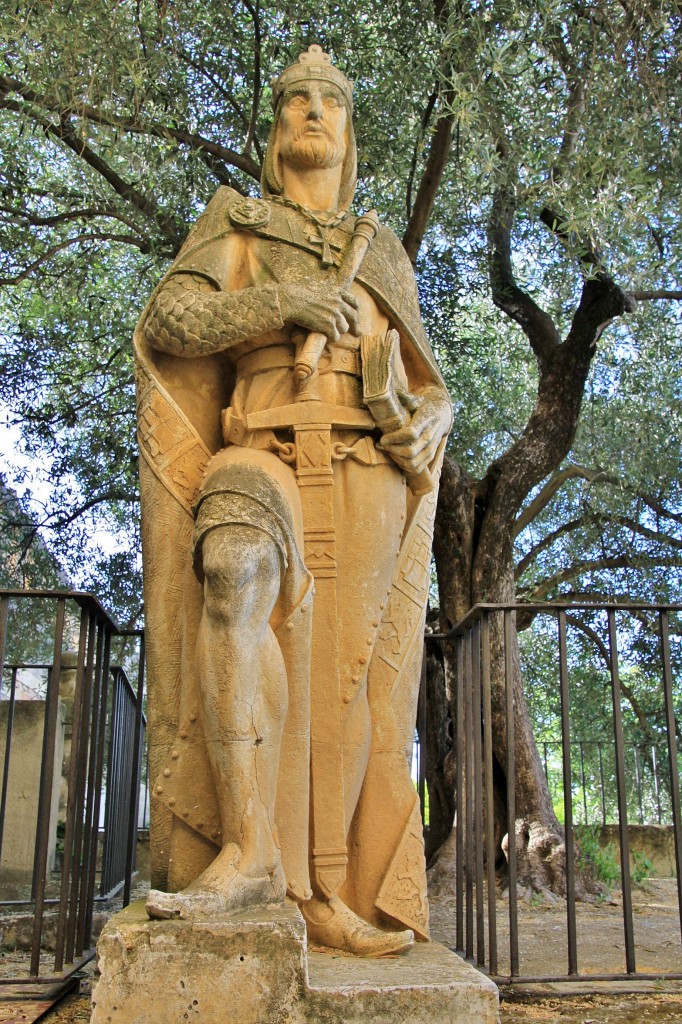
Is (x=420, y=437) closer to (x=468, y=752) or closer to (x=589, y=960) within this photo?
(x=468, y=752)

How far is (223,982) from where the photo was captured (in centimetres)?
294

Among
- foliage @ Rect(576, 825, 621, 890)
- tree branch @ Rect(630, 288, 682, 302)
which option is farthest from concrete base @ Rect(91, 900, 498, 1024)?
tree branch @ Rect(630, 288, 682, 302)

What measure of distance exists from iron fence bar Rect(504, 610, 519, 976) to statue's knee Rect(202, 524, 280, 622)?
1.35 meters

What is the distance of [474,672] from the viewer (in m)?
4.90

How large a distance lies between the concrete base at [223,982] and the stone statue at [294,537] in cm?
30

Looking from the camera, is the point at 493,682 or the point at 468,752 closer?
the point at 468,752

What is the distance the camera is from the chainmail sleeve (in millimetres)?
4035

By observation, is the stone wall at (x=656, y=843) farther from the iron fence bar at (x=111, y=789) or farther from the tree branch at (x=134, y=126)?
the tree branch at (x=134, y=126)

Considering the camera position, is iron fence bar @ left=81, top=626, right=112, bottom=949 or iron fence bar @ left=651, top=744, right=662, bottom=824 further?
iron fence bar @ left=651, top=744, right=662, bottom=824

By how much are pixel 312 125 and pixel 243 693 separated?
239cm

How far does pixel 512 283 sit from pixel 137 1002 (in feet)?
25.3

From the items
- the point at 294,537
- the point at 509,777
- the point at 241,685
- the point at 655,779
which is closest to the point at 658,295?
the point at 655,779

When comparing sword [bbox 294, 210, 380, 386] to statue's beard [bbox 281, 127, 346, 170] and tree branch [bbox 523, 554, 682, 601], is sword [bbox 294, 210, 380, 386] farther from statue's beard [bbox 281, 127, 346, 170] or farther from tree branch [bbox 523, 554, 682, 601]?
tree branch [bbox 523, 554, 682, 601]

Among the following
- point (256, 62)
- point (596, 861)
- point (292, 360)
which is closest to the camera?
point (292, 360)
